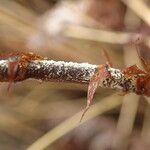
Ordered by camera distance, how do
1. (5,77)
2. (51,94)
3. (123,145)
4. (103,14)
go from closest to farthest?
(5,77) < (123,145) < (51,94) < (103,14)

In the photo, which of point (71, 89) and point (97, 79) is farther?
point (71, 89)

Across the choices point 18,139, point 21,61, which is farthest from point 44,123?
point 21,61

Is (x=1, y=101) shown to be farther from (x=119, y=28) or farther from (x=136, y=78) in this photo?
(x=136, y=78)

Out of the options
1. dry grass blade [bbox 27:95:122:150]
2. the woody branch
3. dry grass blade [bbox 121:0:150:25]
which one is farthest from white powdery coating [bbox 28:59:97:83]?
dry grass blade [bbox 121:0:150:25]

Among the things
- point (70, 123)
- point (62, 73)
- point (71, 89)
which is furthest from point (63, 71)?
point (71, 89)

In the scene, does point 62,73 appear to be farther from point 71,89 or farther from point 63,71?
point 71,89

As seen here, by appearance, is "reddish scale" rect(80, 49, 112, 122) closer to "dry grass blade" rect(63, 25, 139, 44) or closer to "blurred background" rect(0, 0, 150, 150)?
"blurred background" rect(0, 0, 150, 150)

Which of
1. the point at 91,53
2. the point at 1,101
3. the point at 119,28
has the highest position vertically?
the point at 119,28

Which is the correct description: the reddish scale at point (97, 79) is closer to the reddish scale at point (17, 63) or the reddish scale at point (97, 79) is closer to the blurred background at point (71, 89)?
the reddish scale at point (17, 63)
